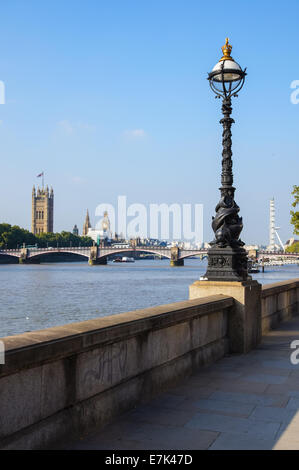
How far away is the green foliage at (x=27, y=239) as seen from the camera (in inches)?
5632

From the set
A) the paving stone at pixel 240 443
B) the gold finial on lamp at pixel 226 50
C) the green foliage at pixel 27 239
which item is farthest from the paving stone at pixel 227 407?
the green foliage at pixel 27 239

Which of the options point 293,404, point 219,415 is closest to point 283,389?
point 293,404

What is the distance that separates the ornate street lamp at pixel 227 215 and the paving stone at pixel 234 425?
3.53 m

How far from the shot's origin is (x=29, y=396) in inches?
143

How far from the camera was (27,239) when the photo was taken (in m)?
154

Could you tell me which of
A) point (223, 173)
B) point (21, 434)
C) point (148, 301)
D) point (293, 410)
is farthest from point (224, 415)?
point (148, 301)

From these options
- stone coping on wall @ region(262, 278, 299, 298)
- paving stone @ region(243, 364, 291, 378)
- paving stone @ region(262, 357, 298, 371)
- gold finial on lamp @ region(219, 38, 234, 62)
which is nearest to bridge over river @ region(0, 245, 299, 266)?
stone coping on wall @ region(262, 278, 299, 298)

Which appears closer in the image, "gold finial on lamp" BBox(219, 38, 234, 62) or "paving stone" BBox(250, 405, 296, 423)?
"paving stone" BBox(250, 405, 296, 423)

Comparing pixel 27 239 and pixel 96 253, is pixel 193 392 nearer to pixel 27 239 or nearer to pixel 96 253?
pixel 96 253

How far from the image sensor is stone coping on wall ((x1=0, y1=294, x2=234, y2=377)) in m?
3.51

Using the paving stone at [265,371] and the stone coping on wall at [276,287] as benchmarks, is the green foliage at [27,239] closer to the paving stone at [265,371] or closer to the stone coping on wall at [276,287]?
the stone coping on wall at [276,287]

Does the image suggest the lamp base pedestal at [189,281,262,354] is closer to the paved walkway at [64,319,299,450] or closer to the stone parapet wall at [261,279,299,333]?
the paved walkway at [64,319,299,450]

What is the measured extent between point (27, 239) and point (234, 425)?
15398cm

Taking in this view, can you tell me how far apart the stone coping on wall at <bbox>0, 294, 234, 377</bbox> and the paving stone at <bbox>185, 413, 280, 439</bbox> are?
3.28 feet
